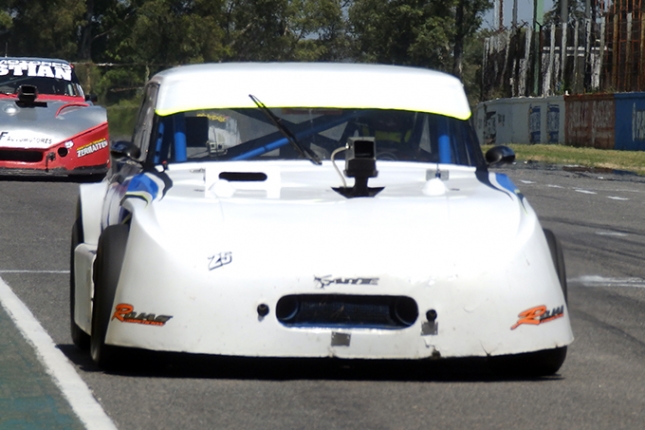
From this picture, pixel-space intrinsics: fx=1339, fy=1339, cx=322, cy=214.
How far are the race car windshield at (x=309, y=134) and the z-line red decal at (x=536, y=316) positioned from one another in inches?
57.9

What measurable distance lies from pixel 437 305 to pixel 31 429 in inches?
62.3

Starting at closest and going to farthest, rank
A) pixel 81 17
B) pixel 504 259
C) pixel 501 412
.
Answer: pixel 501 412
pixel 504 259
pixel 81 17

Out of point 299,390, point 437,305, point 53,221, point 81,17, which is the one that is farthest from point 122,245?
point 81,17

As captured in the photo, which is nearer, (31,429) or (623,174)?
(31,429)

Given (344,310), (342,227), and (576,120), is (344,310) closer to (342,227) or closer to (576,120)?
(342,227)

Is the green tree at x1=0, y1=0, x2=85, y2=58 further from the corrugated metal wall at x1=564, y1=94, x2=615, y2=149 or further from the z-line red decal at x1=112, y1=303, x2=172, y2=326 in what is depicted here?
the z-line red decal at x1=112, y1=303, x2=172, y2=326

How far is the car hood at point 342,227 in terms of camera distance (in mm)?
5113

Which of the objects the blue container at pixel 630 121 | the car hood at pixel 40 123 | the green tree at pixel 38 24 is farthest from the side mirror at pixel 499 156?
the green tree at pixel 38 24

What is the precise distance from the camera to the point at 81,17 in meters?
89.9

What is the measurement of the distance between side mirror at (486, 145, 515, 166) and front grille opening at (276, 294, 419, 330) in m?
1.62

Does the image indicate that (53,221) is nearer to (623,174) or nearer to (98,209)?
(98,209)

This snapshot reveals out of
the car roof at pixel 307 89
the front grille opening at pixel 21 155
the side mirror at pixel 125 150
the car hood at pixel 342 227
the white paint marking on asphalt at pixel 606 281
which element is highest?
the car roof at pixel 307 89

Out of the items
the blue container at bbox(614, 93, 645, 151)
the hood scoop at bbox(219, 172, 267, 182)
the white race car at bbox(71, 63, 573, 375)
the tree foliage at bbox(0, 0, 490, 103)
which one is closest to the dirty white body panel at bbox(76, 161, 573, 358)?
the white race car at bbox(71, 63, 573, 375)

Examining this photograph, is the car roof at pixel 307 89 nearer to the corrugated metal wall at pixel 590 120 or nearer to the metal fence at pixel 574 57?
the corrugated metal wall at pixel 590 120
